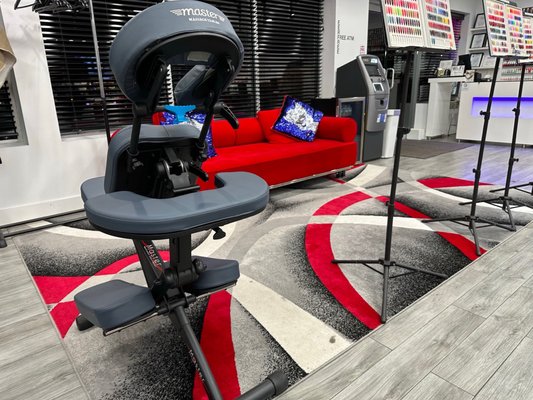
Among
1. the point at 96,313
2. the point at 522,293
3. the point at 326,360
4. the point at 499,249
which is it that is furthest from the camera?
the point at 499,249

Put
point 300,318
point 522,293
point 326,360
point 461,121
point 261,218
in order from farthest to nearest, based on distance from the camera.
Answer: point 461,121 < point 261,218 < point 522,293 < point 300,318 < point 326,360

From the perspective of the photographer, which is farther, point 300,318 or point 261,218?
point 261,218

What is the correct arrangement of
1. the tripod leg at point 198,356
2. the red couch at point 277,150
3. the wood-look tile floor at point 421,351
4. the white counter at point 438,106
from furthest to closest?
the white counter at point 438,106, the red couch at point 277,150, the wood-look tile floor at point 421,351, the tripod leg at point 198,356

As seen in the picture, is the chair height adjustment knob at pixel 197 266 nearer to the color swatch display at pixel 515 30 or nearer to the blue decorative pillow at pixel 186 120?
the blue decorative pillow at pixel 186 120

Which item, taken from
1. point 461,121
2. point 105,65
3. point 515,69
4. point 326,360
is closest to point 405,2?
point 326,360

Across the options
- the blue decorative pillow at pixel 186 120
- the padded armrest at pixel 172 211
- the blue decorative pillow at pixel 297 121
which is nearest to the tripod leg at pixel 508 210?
the blue decorative pillow at pixel 297 121

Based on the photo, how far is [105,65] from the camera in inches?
141

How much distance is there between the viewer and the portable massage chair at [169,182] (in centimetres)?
95

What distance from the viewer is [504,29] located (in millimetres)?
2559

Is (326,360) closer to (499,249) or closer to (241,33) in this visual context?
(499,249)

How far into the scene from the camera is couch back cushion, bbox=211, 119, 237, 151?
396 cm

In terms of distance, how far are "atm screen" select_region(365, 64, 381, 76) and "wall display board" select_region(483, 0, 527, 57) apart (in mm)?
2259

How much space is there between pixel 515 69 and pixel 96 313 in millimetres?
8494

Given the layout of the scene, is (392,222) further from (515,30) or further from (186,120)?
(186,120)
